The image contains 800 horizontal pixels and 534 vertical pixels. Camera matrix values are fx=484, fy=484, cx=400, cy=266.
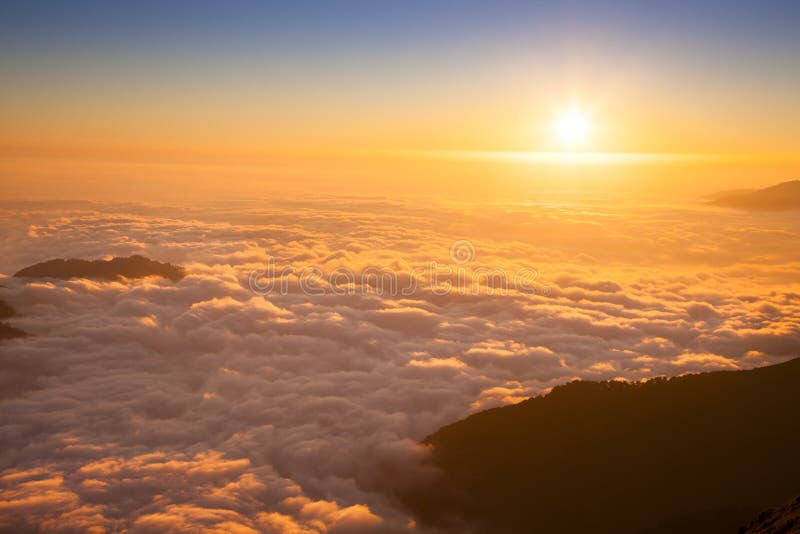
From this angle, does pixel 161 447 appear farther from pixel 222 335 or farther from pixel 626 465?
pixel 626 465

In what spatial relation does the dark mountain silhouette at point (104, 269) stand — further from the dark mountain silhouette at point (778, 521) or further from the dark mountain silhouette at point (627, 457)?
the dark mountain silhouette at point (778, 521)

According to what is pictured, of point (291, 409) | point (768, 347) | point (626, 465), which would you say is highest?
point (768, 347)

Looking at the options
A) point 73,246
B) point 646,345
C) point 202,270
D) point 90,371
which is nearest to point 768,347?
point 646,345

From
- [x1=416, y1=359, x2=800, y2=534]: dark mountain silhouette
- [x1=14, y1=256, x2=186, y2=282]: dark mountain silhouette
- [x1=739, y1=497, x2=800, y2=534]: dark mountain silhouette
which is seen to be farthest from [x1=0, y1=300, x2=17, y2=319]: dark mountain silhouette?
[x1=739, y1=497, x2=800, y2=534]: dark mountain silhouette

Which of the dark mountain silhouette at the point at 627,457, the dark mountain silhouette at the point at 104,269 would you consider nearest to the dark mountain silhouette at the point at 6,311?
the dark mountain silhouette at the point at 104,269

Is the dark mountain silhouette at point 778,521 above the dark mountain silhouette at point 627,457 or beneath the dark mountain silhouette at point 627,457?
above

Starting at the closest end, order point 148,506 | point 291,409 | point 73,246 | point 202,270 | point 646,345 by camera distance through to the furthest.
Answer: point 148,506, point 291,409, point 646,345, point 202,270, point 73,246
